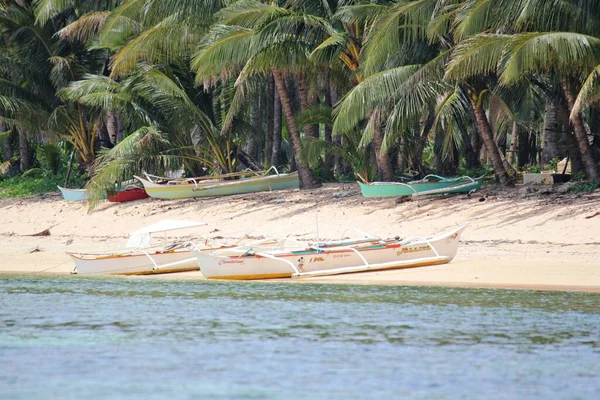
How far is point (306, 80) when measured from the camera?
2781 cm

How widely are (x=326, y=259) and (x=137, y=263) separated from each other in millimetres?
4077

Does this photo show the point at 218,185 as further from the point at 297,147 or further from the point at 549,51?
the point at 549,51

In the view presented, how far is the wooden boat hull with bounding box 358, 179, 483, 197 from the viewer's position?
2405 cm

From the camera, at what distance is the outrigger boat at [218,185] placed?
1143 inches

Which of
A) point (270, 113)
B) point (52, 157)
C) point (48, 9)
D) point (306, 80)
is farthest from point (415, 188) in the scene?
point (52, 157)

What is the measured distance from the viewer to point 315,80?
90.8 ft

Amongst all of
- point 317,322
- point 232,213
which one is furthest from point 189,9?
point 317,322

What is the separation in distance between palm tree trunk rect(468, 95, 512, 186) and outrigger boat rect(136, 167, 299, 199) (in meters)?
6.86

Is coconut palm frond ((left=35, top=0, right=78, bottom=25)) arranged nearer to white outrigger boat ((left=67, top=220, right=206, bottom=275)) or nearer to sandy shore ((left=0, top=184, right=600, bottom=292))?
sandy shore ((left=0, top=184, right=600, bottom=292))

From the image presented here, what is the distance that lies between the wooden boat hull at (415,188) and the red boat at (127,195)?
8.01m

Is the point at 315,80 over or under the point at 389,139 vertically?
over

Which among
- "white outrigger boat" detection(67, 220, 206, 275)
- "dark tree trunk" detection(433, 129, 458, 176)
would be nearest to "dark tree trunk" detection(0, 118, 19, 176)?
"dark tree trunk" detection(433, 129, 458, 176)

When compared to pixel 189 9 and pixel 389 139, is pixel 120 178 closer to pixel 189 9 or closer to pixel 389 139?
pixel 189 9

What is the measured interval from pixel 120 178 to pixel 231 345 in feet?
55.3
